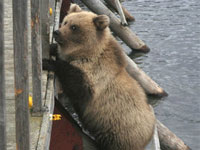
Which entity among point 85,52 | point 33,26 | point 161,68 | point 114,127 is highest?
point 33,26

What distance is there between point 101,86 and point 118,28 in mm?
6130

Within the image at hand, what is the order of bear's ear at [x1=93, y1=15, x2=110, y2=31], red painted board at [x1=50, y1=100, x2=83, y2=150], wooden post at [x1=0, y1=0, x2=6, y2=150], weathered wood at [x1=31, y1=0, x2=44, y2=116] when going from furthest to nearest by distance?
red painted board at [x1=50, y1=100, x2=83, y2=150] < bear's ear at [x1=93, y1=15, x2=110, y2=31] < weathered wood at [x1=31, y1=0, x2=44, y2=116] < wooden post at [x1=0, y1=0, x2=6, y2=150]

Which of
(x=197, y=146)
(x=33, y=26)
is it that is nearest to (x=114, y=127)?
(x=33, y=26)

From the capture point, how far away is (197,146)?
9.10 meters

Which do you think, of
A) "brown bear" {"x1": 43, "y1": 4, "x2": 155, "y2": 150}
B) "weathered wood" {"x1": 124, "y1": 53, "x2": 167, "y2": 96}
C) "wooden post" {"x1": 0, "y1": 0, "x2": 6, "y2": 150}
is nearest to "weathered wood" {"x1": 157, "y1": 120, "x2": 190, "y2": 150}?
"weathered wood" {"x1": 124, "y1": 53, "x2": 167, "y2": 96}

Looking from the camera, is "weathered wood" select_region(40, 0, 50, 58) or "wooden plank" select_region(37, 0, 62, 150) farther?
"weathered wood" select_region(40, 0, 50, 58)

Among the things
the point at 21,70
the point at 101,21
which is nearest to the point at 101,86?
the point at 101,21

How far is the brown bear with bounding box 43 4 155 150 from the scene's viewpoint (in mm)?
5328

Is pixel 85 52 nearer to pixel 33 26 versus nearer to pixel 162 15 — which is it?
pixel 33 26

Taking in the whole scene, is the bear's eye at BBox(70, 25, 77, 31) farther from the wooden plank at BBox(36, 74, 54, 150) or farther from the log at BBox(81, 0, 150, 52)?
the log at BBox(81, 0, 150, 52)

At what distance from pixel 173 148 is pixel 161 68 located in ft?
15.4

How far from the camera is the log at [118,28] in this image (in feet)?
35.3

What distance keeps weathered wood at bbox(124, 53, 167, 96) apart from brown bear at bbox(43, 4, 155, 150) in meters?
3.61

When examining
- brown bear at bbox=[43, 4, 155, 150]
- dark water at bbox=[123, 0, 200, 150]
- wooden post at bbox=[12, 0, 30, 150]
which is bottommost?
dark water at bbox=[123, 0, 200, 150]
